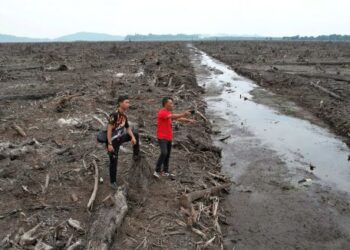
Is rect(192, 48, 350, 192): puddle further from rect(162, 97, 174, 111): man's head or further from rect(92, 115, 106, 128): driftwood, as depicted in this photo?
rect(92, 115, 106, 128): driftwood

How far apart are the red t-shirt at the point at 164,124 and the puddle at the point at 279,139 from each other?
10.9 ft

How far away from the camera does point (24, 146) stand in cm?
1124

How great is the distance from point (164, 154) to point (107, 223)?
9.61 feet

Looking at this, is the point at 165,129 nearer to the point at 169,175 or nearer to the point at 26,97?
the point at 169,175

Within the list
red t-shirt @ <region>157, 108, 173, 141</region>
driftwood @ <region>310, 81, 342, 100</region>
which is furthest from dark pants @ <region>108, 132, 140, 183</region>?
driftwood @ <region>310, 81, 342, 100</region>

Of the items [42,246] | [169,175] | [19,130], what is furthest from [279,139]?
[42,246]

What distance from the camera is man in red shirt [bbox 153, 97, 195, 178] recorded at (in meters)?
9.08

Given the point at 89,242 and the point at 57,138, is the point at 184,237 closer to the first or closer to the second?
the point at 89,242

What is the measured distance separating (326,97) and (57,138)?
1524cm

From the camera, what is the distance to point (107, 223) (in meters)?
7.08

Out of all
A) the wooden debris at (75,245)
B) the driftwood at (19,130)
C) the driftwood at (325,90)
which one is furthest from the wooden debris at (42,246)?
the driftwood at (325,90)

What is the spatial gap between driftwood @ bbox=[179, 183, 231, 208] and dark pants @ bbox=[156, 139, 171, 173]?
1198 mm

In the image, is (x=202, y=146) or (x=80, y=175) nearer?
(x=80, y=175)

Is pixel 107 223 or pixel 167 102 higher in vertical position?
pixel 167 102
